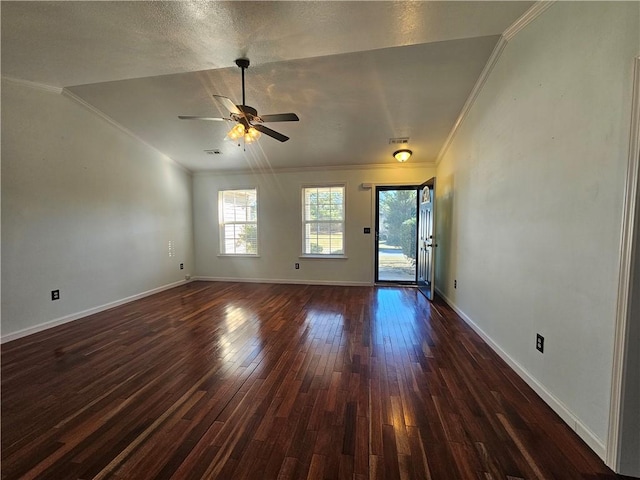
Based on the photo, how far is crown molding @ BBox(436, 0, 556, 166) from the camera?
1.87 m

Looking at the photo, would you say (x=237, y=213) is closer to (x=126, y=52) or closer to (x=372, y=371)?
(x=126, y=52)

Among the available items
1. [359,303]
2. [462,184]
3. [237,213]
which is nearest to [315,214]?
[237,213]

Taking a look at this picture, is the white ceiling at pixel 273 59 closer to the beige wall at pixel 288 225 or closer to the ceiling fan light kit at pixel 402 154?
the ceiling fan light kit at pixel 402 154

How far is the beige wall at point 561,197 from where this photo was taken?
52.9 inches

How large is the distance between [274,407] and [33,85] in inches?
167

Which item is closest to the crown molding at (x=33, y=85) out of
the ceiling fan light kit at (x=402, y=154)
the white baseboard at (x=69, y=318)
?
the white baseboard at (x=69, y=318)

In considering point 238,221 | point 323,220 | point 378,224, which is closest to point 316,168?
point 323,220

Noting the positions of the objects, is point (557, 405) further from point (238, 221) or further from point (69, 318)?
point (238, 221)

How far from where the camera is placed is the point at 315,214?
222 inches

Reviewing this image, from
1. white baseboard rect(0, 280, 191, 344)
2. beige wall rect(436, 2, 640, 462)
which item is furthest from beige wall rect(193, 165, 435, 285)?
beige wall rect(436, 2, 640, 462)

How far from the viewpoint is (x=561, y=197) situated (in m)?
1.70

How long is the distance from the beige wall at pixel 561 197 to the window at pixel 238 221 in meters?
4.45

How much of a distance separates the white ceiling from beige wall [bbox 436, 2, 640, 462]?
0.52 metres

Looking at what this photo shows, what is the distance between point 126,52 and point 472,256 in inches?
163
